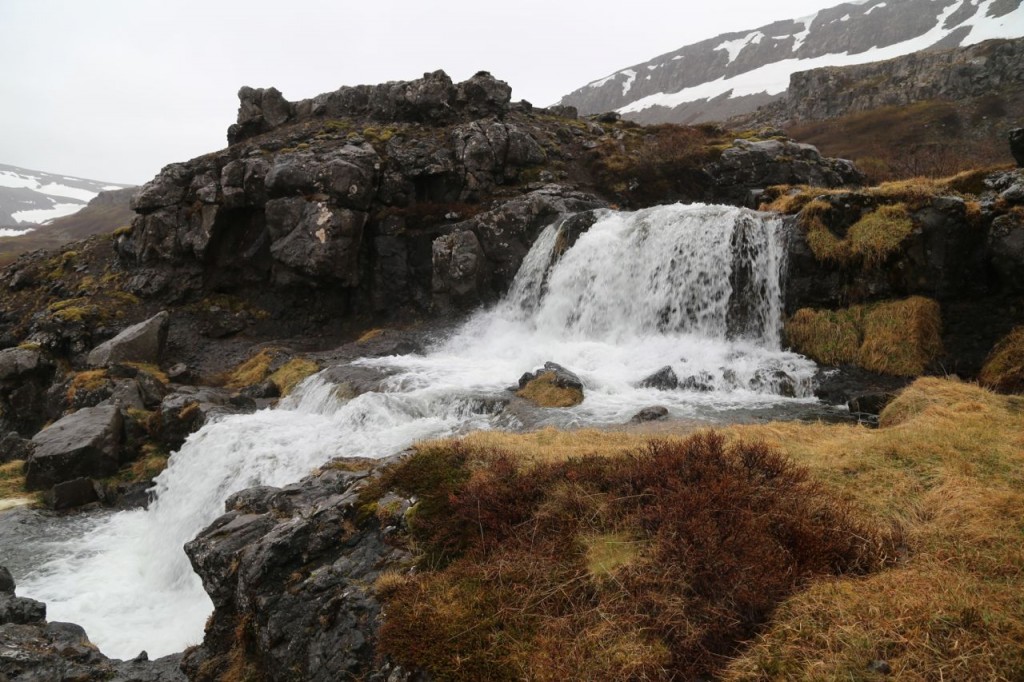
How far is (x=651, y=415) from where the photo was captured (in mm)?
14492

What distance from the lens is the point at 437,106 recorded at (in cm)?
4144

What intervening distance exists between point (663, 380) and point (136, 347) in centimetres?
2596

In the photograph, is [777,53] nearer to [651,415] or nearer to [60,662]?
[651,415]

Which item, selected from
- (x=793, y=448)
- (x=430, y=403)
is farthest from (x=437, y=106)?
(x=793, y=448)

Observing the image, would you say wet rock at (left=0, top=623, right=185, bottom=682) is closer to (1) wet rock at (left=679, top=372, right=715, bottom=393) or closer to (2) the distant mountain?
(1) wet rock at (left=679, top=372, right=715, bottom=393)

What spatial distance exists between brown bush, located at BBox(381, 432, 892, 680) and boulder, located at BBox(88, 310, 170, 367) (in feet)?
86.6

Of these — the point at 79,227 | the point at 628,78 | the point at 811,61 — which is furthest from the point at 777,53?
the point at 79,227

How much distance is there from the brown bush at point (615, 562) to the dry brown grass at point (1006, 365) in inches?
470

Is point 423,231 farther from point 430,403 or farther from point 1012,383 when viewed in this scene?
point 1012,383

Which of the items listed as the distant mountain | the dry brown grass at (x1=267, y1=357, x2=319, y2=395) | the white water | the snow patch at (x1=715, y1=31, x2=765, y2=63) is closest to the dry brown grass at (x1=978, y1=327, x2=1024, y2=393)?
the white water

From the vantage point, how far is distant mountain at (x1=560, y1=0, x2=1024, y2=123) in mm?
98688

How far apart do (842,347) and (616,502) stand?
1556cm

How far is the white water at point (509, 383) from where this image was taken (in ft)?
44.2

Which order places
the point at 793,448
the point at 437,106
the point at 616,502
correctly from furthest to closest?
the point at 437,106 < the point at 793,448 < the point at 616,502
